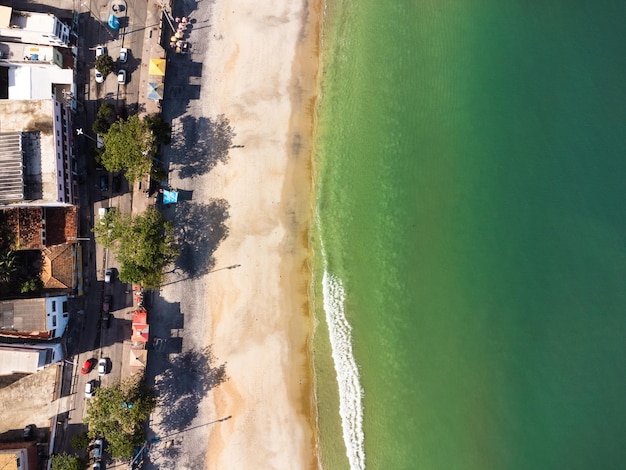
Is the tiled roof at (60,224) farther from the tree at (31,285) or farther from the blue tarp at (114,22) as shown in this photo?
the blue tarp at (114,22)

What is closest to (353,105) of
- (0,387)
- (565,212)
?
(565,212)

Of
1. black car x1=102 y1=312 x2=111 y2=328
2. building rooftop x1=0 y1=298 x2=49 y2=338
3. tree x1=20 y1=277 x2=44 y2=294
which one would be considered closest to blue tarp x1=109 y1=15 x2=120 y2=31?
tree x1=20 y1=277 x2=44 y2=294

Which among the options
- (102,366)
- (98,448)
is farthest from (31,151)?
(98,448)

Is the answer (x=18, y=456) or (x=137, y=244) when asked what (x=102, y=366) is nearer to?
(x=18, y=456)

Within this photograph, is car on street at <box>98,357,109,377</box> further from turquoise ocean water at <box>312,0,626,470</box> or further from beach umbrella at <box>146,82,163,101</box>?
beach umbrella at <box>146,82,163,101</box>

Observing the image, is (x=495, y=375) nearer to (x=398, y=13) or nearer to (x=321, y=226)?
(x=321, y=226)

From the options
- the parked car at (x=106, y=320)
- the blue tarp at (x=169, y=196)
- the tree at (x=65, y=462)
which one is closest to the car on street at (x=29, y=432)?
the tree at (x=65, y=462)
